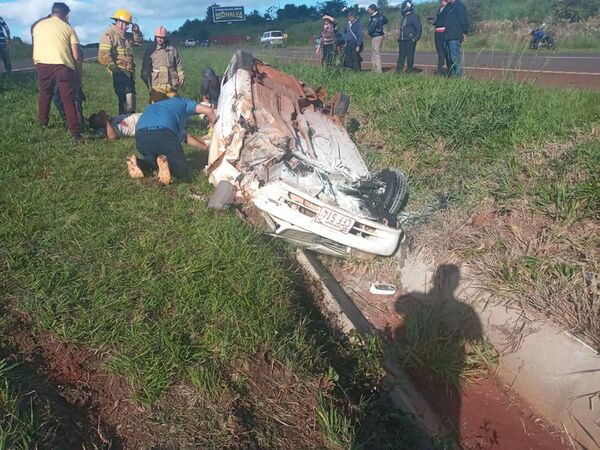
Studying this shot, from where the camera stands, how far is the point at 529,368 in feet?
11.0

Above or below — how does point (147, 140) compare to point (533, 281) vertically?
above

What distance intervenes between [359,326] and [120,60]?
21.2 feet

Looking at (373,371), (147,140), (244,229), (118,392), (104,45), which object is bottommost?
(373,371)

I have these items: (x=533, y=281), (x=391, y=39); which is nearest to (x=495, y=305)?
(x=533, y=281)

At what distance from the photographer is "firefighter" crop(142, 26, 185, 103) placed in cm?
761

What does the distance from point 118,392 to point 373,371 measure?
167cm

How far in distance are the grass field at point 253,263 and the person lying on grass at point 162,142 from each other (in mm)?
248

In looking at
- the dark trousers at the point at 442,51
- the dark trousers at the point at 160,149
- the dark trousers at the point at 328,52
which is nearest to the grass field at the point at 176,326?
the dark trousers at the point at 160,149

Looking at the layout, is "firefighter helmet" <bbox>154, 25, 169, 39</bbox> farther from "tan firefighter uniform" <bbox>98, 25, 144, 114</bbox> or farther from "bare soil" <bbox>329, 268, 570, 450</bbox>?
"bare soil" <bbox>329, 268, 570, 450</bbox>

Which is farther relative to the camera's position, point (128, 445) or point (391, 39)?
point (391, 39)

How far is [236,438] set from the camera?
7.97 ft

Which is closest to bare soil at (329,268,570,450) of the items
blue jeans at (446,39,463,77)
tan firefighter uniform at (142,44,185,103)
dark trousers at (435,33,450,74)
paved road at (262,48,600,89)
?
paved road at (262,48,600,89)

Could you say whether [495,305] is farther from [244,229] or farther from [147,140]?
[147,140]

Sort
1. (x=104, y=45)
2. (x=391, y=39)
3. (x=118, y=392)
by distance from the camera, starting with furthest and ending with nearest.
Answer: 1. (x=391, y=39)
2. (x=104, y=45)
3. (x=118, y=392)
